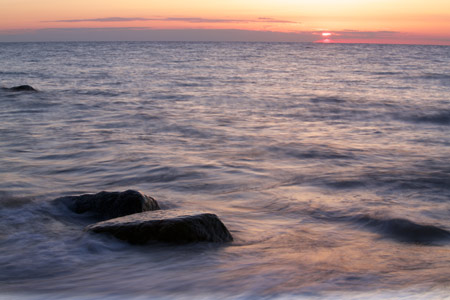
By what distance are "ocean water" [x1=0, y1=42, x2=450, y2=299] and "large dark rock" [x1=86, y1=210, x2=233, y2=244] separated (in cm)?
8

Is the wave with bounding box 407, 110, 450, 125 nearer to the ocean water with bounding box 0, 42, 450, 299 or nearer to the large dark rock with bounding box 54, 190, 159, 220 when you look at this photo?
the ocean water with bounding box 0, 42, 450, 299

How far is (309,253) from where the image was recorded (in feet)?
13.3

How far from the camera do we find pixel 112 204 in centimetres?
477

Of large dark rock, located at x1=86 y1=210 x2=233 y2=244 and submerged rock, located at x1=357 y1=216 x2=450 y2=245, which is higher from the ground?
large dark rock, located at x1=86 y1=210 x2=233 y2=244

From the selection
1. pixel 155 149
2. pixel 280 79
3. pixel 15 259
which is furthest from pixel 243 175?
pixel 280 79

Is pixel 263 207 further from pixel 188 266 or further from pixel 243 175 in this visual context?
pixel 188 266

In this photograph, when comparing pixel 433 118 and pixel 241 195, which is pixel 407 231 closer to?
pixel 241 195

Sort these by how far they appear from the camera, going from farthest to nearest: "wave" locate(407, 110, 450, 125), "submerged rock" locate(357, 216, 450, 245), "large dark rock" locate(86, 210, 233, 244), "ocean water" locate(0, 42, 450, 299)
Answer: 1. "wave" locate(407, 110, 450, 125)
2. "submerged rock" locate(357, 216, 450, 245)
3. "large dark rock" locate(86, 210, 233, 244)
4. "ocean water" locate(0, 42, 450, 299)

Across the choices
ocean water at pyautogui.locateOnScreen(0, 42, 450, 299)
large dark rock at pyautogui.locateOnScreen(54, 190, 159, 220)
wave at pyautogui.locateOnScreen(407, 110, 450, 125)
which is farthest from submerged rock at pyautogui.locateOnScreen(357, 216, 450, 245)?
wave at pyautogui.locateOnScreen(407, 110, 450, 125)

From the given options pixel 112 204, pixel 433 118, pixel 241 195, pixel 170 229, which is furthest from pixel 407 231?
pixel 433 118

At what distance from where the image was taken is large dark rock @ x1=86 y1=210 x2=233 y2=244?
4.11 m

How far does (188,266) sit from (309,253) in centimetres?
111

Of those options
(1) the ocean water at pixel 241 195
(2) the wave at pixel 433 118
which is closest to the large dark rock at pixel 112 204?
(1) the ocean water at pixel 241 195

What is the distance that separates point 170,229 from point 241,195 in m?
2.00
